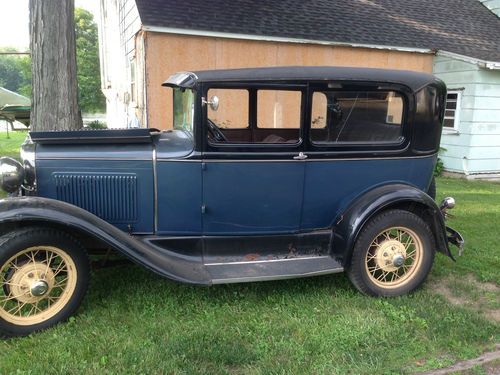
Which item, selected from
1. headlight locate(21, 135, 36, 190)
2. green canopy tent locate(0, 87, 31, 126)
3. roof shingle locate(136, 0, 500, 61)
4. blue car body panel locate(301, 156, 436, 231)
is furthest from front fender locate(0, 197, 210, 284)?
green canopy tent locate(0, 87, 31, 126)

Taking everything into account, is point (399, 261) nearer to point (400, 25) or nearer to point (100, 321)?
point (100, 321)

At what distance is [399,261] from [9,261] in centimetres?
292

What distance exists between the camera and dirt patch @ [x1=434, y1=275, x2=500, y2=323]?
3584 mm

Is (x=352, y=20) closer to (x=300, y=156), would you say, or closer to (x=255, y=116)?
(x=255, y=116)

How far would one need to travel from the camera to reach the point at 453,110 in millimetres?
10523

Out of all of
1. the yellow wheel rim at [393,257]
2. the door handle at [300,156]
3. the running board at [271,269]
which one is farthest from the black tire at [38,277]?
the yellow wheel rim at [393,257]

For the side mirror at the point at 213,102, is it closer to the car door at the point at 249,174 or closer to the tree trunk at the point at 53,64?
the car door at the point at 249,174

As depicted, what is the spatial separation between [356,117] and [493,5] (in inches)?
471

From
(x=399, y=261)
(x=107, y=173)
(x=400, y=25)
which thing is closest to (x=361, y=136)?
(x=399, y=261)

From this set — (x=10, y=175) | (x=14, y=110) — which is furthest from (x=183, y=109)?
(x=14, y=110)

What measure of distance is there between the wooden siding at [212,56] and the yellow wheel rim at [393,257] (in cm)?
537

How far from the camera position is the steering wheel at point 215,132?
342 cm

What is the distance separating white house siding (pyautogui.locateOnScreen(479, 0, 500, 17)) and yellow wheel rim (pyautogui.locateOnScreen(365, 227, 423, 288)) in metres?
11.8

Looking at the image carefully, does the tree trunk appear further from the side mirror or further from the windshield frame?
the side mirror
